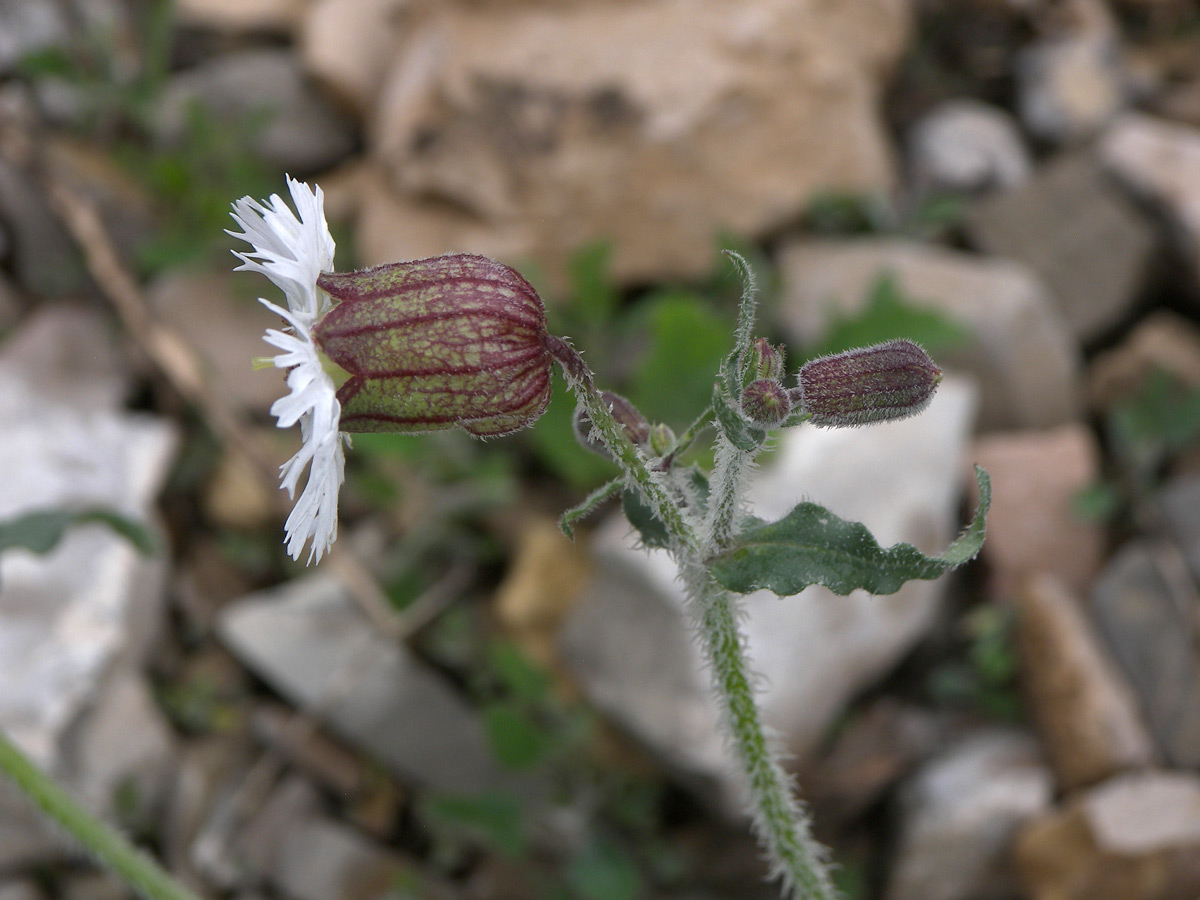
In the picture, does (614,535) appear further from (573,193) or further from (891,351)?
(891,351)

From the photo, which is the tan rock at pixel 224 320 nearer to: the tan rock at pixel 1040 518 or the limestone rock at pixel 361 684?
the limestone rock at pixel 361 684

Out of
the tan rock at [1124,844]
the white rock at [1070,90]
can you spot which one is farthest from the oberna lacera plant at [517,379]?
the white rock at [1070,90]

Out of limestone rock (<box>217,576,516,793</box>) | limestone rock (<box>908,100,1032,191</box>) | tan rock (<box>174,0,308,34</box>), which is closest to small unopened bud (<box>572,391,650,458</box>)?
limestone rock (<box>217,576,516,793</box>)

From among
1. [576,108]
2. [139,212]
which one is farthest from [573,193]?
[139,212]

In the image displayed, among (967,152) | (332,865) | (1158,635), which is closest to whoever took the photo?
(1158,635)

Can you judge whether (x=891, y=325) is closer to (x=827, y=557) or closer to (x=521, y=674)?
(x=521, y=674)

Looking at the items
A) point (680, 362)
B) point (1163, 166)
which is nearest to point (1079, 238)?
point (1163, 166)

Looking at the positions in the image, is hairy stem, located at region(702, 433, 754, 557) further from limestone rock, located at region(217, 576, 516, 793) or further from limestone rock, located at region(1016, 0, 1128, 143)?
limestone rock, located at region(1016, 0, 1128, 143)
